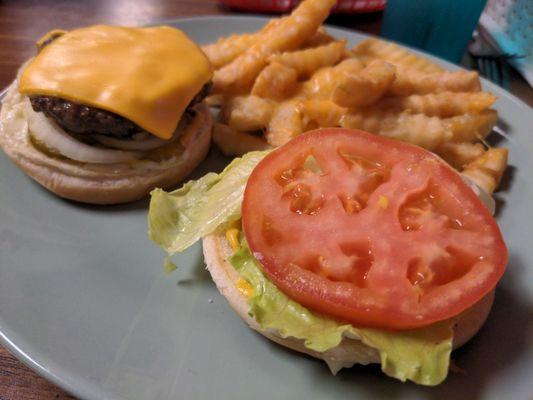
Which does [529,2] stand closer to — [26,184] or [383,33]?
[383,33]

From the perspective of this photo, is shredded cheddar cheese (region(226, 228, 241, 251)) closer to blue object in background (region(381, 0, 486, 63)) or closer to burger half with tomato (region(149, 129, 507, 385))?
burger half with tomato (region(149, 129, 507, 385))

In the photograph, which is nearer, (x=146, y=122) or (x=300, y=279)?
(x=300, y=279)

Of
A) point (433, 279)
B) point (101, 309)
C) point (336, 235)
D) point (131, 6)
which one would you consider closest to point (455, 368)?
point (433, 279)

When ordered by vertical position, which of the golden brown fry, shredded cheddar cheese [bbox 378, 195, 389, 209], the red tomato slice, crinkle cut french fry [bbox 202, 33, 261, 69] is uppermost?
shredded cheddar cheese [bbox 378, 195, 389, 209]

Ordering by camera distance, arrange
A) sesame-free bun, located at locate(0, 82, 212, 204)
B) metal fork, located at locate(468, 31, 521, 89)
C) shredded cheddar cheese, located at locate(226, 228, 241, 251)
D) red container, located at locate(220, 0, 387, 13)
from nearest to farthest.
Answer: shredded cheddar cheese, located at locate(226, 228, 241, 251) < sesame-free bun, located at locate(0, 82, 212, 204) < metal fork, located at locate(468, 31, 521, 89) < red container, located at locate(220, 0, 387, 13)

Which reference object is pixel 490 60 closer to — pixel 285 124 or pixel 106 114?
pixel 285 124

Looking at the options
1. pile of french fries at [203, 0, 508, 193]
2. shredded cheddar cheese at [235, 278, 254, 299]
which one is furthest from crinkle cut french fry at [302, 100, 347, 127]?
shredded cheddar cheese at [235, 278, 254, 299]

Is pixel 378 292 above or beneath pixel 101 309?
above

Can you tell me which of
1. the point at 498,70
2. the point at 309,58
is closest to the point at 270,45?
the point at 309,58
